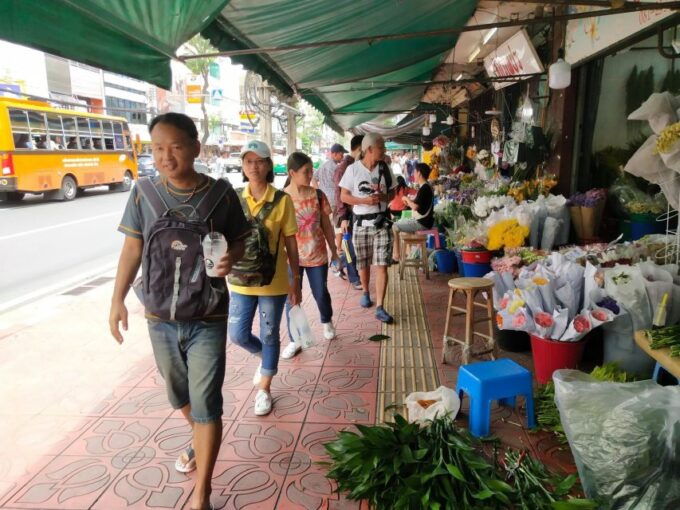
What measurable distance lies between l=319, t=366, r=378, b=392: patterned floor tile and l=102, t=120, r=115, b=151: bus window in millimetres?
17942

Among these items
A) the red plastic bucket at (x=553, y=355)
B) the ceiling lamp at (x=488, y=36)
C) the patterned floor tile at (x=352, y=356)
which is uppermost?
the ceiling lamp at (x=488, y=36)

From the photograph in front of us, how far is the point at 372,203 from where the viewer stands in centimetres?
469

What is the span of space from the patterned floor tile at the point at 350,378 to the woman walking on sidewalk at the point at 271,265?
0.55 m

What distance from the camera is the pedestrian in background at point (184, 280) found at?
83.8 inches

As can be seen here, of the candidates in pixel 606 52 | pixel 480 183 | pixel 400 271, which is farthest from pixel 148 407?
pixel 480 183

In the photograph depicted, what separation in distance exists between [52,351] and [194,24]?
10.9 ft

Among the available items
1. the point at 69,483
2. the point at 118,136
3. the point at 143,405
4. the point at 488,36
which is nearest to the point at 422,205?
the point at 488,36

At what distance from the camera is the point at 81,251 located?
29.5 feet

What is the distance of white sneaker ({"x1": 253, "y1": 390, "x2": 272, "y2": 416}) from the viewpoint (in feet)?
10.5

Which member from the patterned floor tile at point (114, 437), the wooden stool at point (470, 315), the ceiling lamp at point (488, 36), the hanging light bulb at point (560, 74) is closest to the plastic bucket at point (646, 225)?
the hanging light bulb at point (560, 74)

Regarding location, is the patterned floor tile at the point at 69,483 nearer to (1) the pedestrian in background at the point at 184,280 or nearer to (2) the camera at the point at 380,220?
(1) the pedestrian in background at the point at 184,280

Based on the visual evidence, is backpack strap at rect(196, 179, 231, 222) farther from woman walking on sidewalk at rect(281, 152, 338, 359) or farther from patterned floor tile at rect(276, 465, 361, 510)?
woman walking on sidewalk at rect(281, 152, 338, 359)

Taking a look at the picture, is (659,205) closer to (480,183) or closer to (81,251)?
(480,183)

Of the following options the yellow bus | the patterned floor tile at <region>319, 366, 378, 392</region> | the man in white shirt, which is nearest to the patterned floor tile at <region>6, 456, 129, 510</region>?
the patterned floor tile at <region>319, 366, 378, 392</region>
